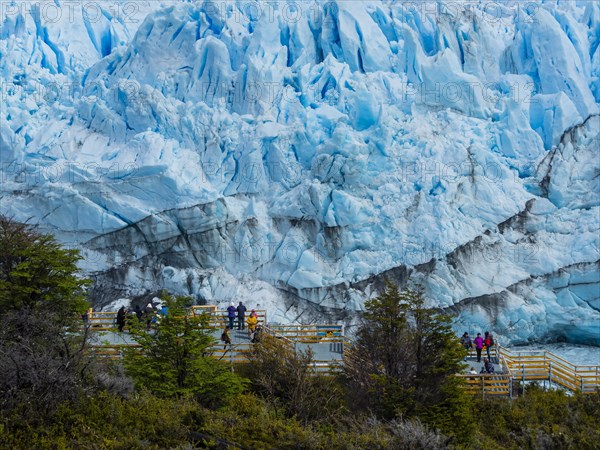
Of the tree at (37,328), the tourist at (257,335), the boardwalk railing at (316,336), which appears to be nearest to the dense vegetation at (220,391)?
the tree at (37,328)

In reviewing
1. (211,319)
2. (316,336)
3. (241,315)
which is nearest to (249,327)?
(241,315)

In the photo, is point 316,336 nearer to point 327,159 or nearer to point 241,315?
point 241,315

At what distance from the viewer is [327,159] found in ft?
63.9

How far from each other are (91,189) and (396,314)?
43.4 ft

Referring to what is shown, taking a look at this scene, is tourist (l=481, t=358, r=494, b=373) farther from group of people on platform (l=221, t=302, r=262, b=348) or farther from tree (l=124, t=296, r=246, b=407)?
tree (l=124, t=296, r=246, b=407)

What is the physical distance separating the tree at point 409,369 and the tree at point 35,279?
452 centimetres

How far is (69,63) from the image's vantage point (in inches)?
954

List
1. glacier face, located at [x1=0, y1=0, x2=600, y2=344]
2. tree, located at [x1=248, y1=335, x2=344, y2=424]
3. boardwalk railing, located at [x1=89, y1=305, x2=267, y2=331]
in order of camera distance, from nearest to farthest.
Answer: tree, located at [x1=248, y1=335, x2=344, y2=424] → boardwalk railing, located at [x1=89, y1=305, x2=267, y2=331] → glacier face, located at [x1=0, y1=0, x2=600, y2=344]

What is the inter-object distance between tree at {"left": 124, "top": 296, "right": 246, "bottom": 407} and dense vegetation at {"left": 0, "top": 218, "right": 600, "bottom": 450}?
0.02 meters

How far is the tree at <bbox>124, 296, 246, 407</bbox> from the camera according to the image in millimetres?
9320

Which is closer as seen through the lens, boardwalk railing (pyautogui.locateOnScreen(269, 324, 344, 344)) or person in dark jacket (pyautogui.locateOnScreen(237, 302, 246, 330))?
boardwalk railing (pyautogui.locateOnScreen(269, 324, 344, 344))

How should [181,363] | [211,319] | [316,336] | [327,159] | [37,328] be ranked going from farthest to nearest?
[327,159] < [316,336] < [211,319] < [181,363] < [37,328]

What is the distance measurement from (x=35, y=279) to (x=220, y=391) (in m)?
3.29

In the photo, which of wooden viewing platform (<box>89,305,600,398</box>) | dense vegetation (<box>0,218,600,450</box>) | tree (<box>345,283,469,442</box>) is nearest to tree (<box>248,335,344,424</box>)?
dense vegetation (<box>0,218,600,450</box>)
